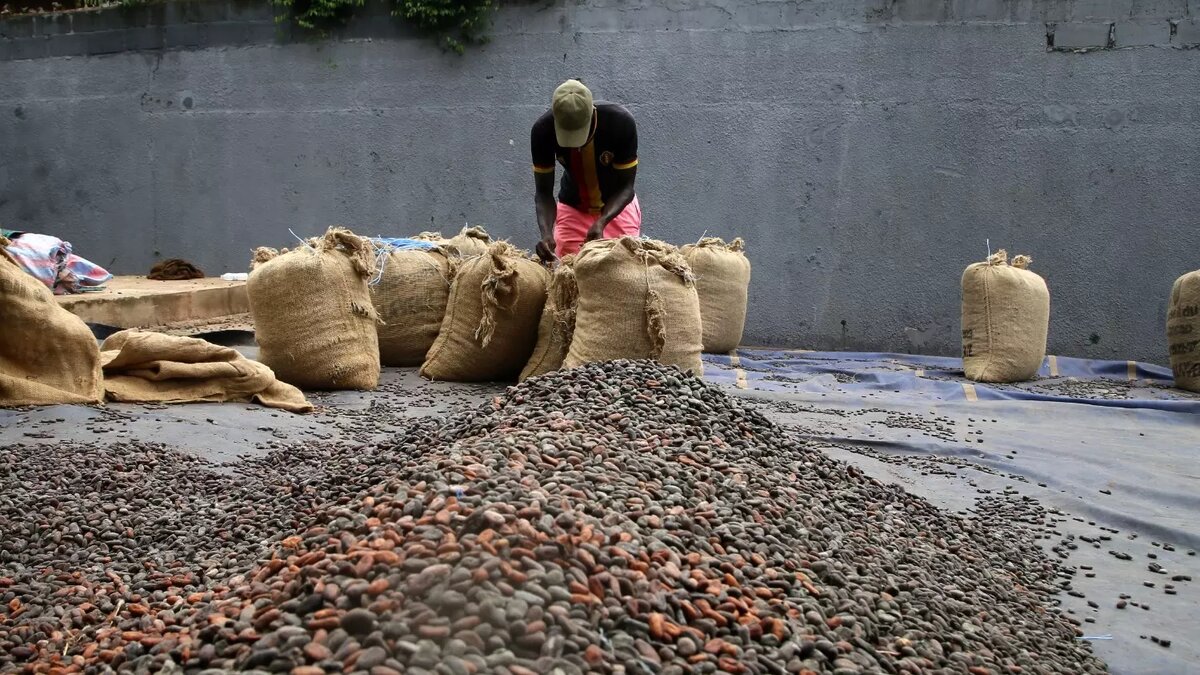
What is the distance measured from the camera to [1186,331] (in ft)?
15.7

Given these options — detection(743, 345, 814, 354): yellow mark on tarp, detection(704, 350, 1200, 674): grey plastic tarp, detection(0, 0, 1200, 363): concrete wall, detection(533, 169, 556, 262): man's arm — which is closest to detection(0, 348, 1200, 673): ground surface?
detection(704, 350, 1200, 674): grey plastic tarp

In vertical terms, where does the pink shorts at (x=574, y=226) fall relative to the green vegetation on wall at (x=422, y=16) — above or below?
below

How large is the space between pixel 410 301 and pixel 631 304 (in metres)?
1.34

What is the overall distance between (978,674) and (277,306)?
3144 millimetres

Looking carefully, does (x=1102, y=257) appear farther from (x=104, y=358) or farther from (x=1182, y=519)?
(x=104, y=358)

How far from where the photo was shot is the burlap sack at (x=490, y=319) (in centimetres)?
413

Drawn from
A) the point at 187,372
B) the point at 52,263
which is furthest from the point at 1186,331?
the point at 52,263

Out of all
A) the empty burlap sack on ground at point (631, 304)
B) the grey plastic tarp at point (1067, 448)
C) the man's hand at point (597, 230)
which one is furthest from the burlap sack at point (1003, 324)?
the man's hand at point (597, 230)

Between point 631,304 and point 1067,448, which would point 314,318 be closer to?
point 631,304

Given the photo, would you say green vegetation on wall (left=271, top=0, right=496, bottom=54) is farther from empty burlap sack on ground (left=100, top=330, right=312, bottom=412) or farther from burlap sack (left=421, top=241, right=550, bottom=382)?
empty burlap sack on ground (left=100, top=330, right=312, bottom=412)

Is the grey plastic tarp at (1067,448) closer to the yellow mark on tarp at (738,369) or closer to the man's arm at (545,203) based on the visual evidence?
the yellow mark on tarp at (738,369)

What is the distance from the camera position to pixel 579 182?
14.9 ft

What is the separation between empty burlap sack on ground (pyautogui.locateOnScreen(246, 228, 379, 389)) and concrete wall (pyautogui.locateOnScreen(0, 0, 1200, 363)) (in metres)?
2.38

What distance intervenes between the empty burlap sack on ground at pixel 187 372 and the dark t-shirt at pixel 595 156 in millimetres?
1689
